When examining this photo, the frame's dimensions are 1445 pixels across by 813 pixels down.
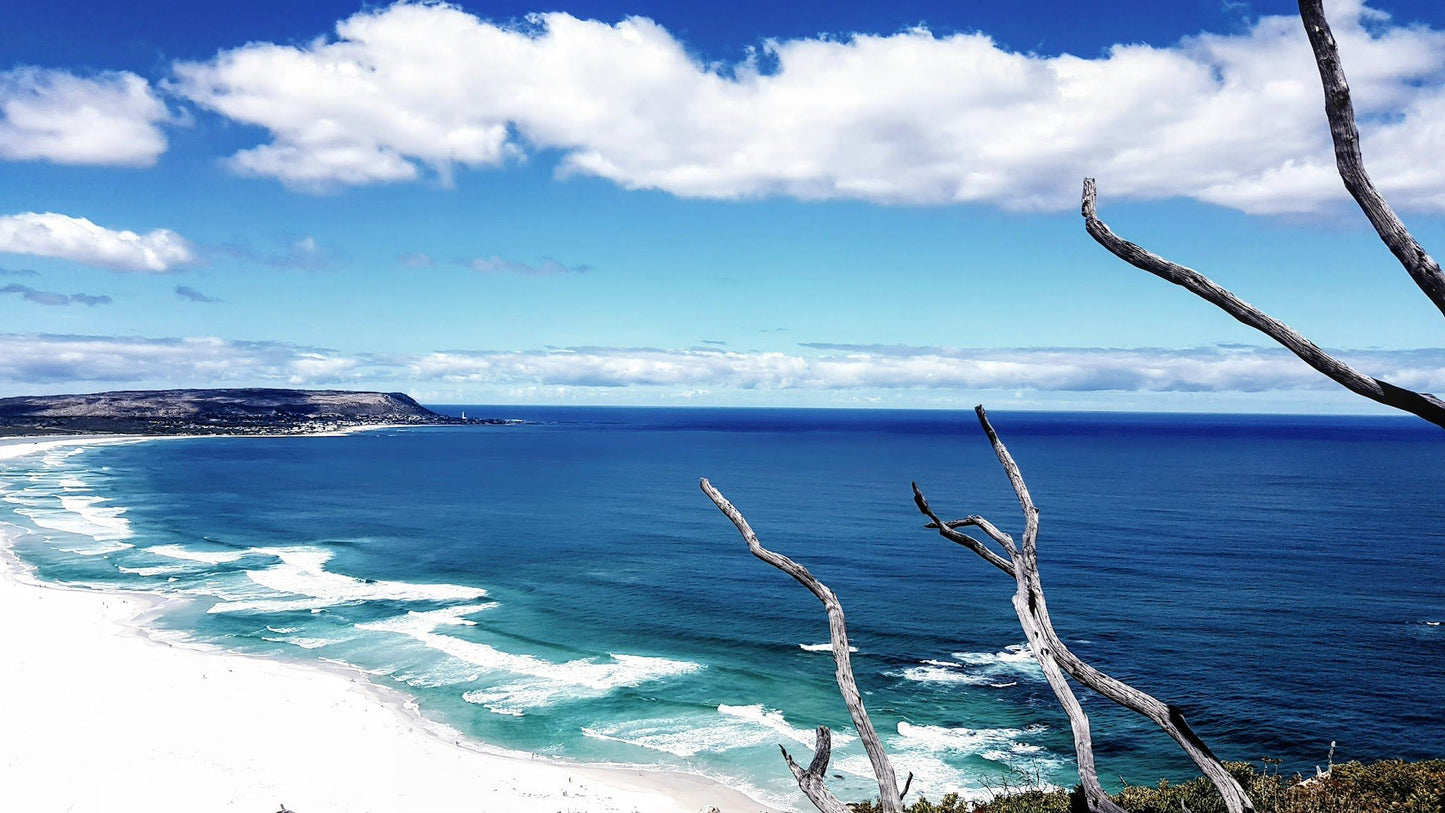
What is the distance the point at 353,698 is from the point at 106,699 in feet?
23.2

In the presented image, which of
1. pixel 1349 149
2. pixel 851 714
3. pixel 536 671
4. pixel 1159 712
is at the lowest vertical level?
pixel 536 671

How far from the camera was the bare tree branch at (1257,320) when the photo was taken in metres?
4.32

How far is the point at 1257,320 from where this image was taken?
15.5ft

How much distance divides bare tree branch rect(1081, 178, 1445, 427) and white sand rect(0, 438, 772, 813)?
18917 mm

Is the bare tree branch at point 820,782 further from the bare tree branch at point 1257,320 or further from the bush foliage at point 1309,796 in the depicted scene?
the bush foliage at point 1309,796

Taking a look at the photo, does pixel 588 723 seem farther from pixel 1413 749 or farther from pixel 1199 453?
pixel 1199 453

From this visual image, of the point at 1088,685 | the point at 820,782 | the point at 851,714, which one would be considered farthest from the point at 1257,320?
the point at 820,782

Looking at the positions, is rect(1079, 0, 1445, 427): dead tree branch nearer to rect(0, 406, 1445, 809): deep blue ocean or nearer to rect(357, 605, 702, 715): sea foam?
rect(0, 406, 1445, 809): deep blue ocean

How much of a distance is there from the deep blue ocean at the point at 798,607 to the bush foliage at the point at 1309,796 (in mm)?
7403

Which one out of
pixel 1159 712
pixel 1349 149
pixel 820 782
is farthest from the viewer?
pixel 820 782

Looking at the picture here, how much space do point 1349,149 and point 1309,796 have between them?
12943 millimetres

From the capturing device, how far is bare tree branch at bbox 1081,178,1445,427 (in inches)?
170

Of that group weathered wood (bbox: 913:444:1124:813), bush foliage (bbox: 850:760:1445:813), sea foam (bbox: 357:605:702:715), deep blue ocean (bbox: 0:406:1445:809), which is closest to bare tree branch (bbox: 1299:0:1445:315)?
weathered wood (bbox: 913:444:1124:813)

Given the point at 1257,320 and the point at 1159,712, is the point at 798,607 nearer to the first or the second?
the point at 1159,712
